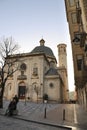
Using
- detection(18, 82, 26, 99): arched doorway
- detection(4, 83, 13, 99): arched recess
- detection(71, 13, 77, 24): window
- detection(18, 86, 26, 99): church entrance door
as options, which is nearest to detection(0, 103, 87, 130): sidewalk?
detection(71, 13, 77, 24): window

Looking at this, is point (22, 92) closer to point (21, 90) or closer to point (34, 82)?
point (21, 90)

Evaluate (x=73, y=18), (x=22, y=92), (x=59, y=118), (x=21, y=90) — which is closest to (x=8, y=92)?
(x=21, y=90)

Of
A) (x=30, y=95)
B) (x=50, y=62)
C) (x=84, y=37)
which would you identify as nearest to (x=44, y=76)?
(x=30, y=95)

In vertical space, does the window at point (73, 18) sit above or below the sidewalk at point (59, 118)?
above

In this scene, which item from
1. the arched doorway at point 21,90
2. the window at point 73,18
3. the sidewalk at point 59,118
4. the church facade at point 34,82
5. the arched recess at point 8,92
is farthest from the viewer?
the arched recess at point 8,92

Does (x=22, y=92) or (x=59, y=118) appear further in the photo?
(x=22, y=92)

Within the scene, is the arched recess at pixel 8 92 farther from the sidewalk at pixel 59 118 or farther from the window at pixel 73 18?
the window at pixel 73 18

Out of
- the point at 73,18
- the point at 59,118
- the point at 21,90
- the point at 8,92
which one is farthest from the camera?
the point at 8,92

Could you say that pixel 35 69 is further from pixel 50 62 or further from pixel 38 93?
pixel 50 62

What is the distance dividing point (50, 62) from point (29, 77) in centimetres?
1404

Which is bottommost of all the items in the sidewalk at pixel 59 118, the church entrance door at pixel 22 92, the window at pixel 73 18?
the sidewalk at pixel 59 118

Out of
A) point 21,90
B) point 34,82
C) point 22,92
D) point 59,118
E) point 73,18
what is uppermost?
point 73,18

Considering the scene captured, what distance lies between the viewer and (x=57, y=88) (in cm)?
4259

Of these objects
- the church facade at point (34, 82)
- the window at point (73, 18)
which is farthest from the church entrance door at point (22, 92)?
the window at point (73, 18)
